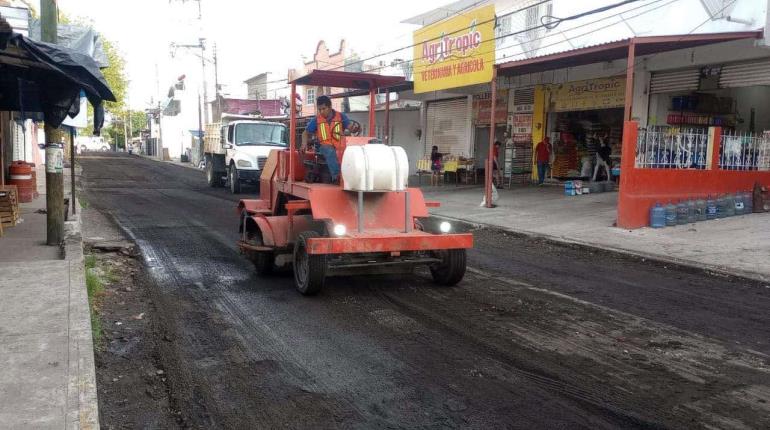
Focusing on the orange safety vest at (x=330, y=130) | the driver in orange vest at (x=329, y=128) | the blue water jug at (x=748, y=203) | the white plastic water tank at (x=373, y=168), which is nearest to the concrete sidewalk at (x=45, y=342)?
the white plastic water tank at (x=373, y=168)

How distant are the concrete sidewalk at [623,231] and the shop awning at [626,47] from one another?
3599mm

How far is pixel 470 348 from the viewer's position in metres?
5.29

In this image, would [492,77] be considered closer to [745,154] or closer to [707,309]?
[745,154]

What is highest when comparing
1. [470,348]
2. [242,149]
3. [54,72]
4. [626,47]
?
[626,47]

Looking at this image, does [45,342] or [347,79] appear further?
[347,79]

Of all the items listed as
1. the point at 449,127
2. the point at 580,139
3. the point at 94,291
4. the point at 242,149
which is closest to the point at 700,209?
the point at 580,139

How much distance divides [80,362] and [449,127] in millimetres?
22856

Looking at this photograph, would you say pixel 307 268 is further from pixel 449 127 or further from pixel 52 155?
pixel 449 127

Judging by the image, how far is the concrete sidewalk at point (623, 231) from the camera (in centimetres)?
977

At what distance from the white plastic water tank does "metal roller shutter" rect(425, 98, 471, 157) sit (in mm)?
18268

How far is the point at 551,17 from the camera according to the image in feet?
55.4

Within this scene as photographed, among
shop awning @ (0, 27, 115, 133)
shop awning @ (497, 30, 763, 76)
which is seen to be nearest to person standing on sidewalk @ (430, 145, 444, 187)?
shop awning @ (497, 30, 763, 76)

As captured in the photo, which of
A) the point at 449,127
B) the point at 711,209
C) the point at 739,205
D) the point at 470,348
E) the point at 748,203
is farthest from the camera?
the point at 449,127

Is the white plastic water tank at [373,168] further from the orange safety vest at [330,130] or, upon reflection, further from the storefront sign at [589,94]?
the storefront sign at [589,94]
